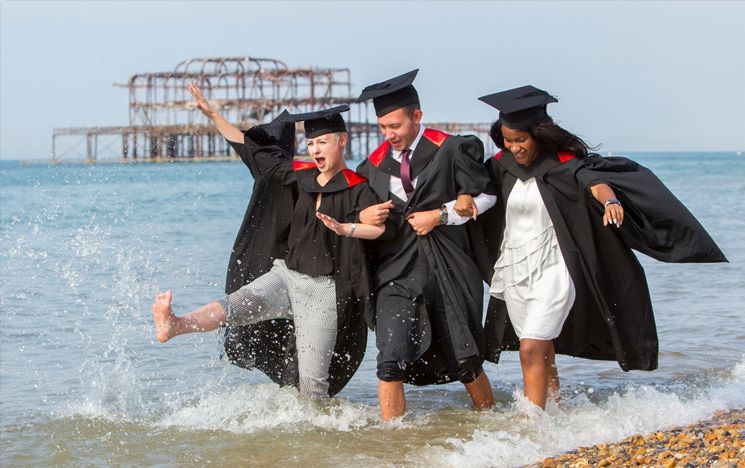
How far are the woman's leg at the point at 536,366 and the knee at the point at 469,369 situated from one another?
294 mm

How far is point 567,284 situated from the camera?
6863mm

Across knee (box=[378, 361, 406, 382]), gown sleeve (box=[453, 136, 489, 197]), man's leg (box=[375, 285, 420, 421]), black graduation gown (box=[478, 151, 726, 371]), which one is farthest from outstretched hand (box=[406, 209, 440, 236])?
knee (box=[378, 361, 406, 382])

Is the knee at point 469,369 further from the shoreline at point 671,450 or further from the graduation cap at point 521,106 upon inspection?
the graduation cap at point 521,106

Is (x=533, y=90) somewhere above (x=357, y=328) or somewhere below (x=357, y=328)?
above

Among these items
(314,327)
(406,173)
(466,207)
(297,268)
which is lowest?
(314,327)

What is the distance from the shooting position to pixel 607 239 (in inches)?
279

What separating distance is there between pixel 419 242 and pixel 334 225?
669 millimetres

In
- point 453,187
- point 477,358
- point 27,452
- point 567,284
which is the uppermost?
point 453,187

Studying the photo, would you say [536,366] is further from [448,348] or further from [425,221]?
[425,221]

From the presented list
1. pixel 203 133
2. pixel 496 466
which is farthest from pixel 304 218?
pixel 203 133

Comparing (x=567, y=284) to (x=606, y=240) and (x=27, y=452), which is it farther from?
(x=27, y=452)

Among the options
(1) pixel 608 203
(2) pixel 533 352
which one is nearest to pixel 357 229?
(2) pixel 533 352

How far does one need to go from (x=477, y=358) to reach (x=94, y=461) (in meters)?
2.56

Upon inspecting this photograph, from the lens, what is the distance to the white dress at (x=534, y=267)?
6.82 m
